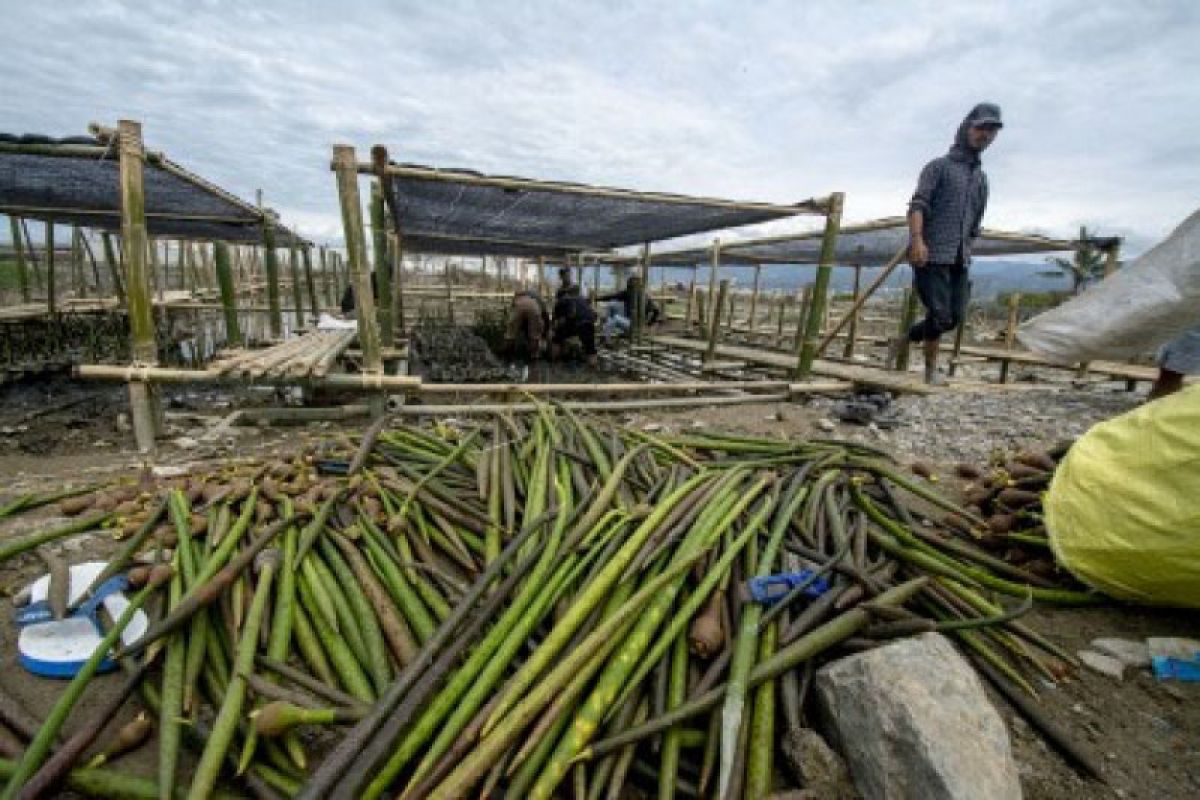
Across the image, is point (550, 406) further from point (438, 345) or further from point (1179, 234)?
point (438, 345)

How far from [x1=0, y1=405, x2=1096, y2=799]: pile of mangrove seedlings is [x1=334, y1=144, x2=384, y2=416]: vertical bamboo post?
5.45 feet

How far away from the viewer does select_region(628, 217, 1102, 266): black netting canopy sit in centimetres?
649

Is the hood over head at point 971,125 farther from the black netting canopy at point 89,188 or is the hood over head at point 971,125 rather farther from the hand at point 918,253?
the black netting canopy at point 89,188

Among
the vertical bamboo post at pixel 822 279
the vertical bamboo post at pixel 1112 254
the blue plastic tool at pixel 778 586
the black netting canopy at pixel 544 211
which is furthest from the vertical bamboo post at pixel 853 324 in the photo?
the blue plastic tool at pixel 778 586

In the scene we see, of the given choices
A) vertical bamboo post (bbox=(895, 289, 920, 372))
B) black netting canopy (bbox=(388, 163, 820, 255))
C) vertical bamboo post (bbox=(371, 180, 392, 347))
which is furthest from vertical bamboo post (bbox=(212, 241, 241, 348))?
vertical bamboo post (bbox=(895, 289, 920, 372))

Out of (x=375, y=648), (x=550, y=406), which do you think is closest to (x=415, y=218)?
(x=550, y=406)

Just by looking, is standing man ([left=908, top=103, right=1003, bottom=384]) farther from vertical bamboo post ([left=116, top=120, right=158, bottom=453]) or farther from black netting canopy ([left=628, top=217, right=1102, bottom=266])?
vertical bamboo post ([left=116, top=120, right=158, bottom=453])

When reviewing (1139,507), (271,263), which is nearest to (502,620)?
(1139,507)

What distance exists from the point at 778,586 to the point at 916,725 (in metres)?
0.53

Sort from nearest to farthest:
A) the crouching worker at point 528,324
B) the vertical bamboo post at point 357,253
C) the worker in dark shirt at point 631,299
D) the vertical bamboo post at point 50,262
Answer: the vertical bamboo post at point 357,253, the vertical bamboo post at point 50,262, the crouching worker at point 528,324, the worker in dark shirt at point 631,299

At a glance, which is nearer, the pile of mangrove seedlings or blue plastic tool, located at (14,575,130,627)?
the pile of mangrove seedlings

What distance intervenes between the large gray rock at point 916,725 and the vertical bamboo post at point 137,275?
4.64m

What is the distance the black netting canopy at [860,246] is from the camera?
649 centimetres

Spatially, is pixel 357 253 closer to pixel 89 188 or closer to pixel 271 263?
pixel 89 188
